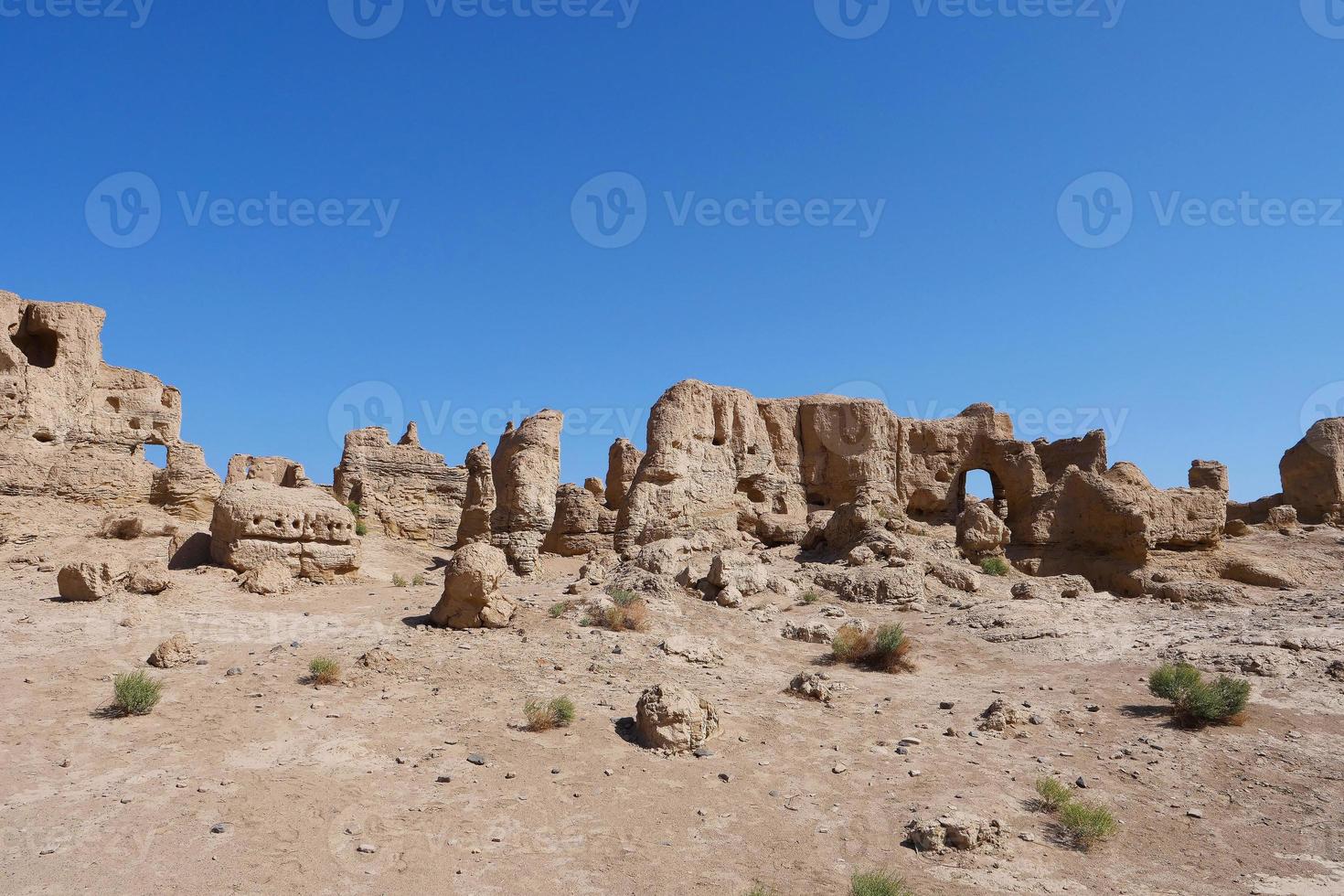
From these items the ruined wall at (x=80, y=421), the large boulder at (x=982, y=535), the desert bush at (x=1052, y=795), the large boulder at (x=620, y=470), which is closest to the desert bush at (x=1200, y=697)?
the desert bush at (x=1052, y=795)

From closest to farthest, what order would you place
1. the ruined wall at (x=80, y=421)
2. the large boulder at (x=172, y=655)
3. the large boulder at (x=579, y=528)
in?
the large boulder at (x=172, y=655) < the ruined wall at (x=80, y=421) < the large boulder at (x=579, y=528)

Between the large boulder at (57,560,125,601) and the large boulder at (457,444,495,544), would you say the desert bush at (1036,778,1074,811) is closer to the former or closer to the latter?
the large boulder at (57,560,125,601)

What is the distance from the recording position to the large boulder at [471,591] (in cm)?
1009

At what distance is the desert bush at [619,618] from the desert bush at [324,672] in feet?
11.2

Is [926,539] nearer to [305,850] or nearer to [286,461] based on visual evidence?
[305,850]

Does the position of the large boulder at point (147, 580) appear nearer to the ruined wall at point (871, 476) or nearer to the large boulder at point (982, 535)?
the ruined wall at point (871, 476)

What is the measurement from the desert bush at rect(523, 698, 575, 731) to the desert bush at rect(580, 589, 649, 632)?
303 centimetres

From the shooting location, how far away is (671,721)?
23.9 feet

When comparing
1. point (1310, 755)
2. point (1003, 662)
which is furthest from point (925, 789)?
point (1003, 662)

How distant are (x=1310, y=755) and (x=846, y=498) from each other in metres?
15.7

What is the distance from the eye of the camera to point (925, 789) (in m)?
6.73

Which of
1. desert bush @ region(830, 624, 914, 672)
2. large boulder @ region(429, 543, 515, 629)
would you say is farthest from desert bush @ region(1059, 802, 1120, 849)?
large boulder @ region(429, 543, 515, 629)

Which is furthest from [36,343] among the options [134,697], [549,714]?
[549,714]

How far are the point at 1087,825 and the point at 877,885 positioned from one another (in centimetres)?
204
